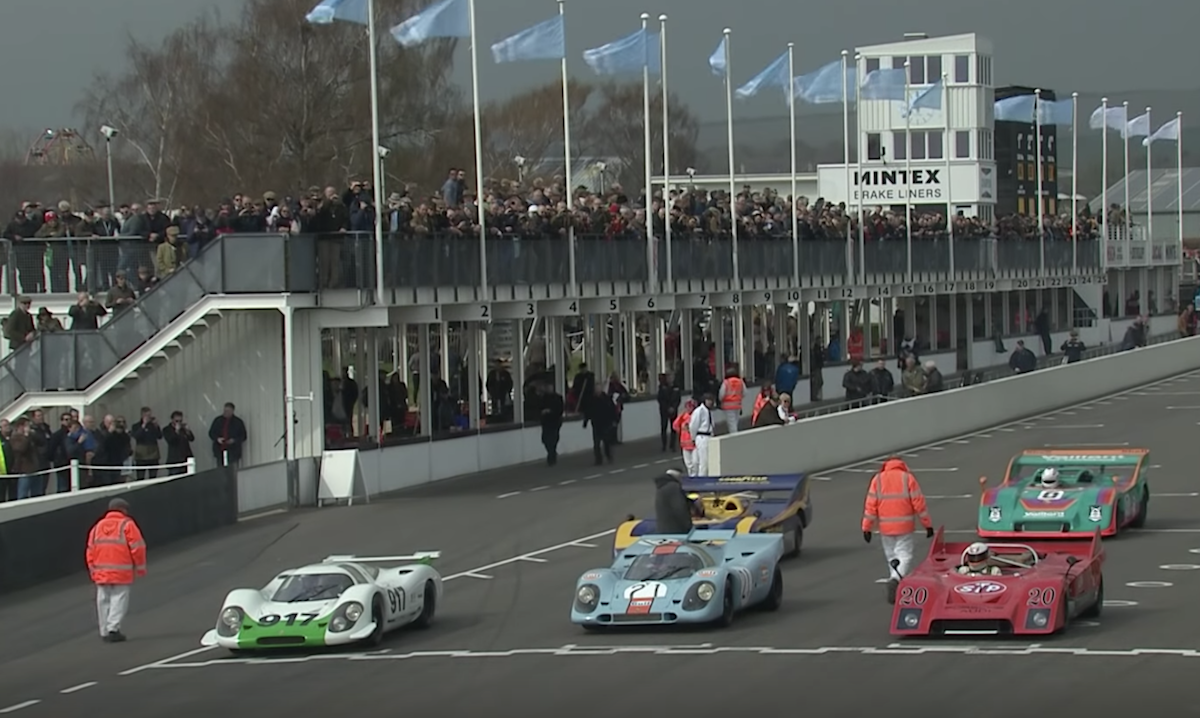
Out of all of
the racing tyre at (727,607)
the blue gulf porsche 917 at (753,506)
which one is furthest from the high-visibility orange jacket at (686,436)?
the racing tyre at (727,607)

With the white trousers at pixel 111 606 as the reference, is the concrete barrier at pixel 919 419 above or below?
above

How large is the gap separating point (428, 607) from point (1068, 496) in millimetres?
9049

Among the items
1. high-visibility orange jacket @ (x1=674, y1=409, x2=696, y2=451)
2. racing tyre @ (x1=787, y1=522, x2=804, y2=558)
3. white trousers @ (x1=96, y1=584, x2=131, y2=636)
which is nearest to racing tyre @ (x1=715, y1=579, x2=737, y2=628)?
racing tyre @ (x1=787, y1=522, x2=804, y2=558)

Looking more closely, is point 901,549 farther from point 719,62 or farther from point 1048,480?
point 719,62

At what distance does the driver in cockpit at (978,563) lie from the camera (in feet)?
65.4

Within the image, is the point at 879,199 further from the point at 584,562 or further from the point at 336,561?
the point at 336,561

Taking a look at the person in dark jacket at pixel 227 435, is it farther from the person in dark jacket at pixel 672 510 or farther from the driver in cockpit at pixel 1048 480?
the driver in cockpit at pixel 1048 480

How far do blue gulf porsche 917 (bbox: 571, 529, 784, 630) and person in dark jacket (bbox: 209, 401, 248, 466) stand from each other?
47.2ft

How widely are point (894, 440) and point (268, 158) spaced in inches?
1288

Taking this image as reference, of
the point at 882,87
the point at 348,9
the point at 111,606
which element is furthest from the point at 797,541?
the point at 882,87

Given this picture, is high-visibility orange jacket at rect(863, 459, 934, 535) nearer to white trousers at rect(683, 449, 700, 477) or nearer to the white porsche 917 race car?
the white porsche 917 race car

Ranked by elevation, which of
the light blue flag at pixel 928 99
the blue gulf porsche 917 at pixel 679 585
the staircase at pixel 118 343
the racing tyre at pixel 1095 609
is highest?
the light blue flag at pixel 928 99

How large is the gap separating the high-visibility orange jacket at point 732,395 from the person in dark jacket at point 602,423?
9.21ft

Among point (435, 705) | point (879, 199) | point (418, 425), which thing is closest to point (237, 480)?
point (418, 425)
